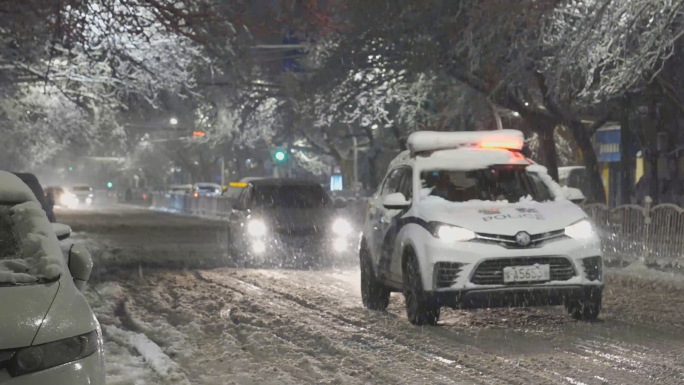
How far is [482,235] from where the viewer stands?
9.80 meters

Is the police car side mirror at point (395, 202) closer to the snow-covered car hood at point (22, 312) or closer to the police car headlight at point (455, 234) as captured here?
the police car headlight at point (455, 234)

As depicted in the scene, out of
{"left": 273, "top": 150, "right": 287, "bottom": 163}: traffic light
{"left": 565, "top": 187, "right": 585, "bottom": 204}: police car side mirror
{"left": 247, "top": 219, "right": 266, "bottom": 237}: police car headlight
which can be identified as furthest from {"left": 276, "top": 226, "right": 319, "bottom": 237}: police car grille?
{"left": 273, "top": 150, "right": 287, "bottom": 163}: traffic light

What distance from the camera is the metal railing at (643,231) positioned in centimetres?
1691

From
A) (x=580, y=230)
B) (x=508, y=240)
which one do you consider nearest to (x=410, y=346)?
(x=508, y=240)

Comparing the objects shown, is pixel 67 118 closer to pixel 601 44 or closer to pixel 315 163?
pixel 601 44

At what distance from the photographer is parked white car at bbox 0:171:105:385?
14.8ft

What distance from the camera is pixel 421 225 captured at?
10164 millimetres

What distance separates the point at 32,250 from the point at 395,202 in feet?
18.4

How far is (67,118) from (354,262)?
66.3 feet

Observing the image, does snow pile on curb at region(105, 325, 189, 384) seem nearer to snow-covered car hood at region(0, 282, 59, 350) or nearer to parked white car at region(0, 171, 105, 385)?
parked white car at region(0, 171, 105, 385)

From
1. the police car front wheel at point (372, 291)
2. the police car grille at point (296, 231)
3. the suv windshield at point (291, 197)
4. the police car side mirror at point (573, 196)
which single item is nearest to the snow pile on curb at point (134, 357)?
the police car front wheel at point (372, 291)

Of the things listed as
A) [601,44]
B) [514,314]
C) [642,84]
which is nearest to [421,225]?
[514,314]

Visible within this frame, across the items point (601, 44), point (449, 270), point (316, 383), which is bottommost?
point (316, 383)

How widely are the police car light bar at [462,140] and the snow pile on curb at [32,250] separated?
6044 mm
